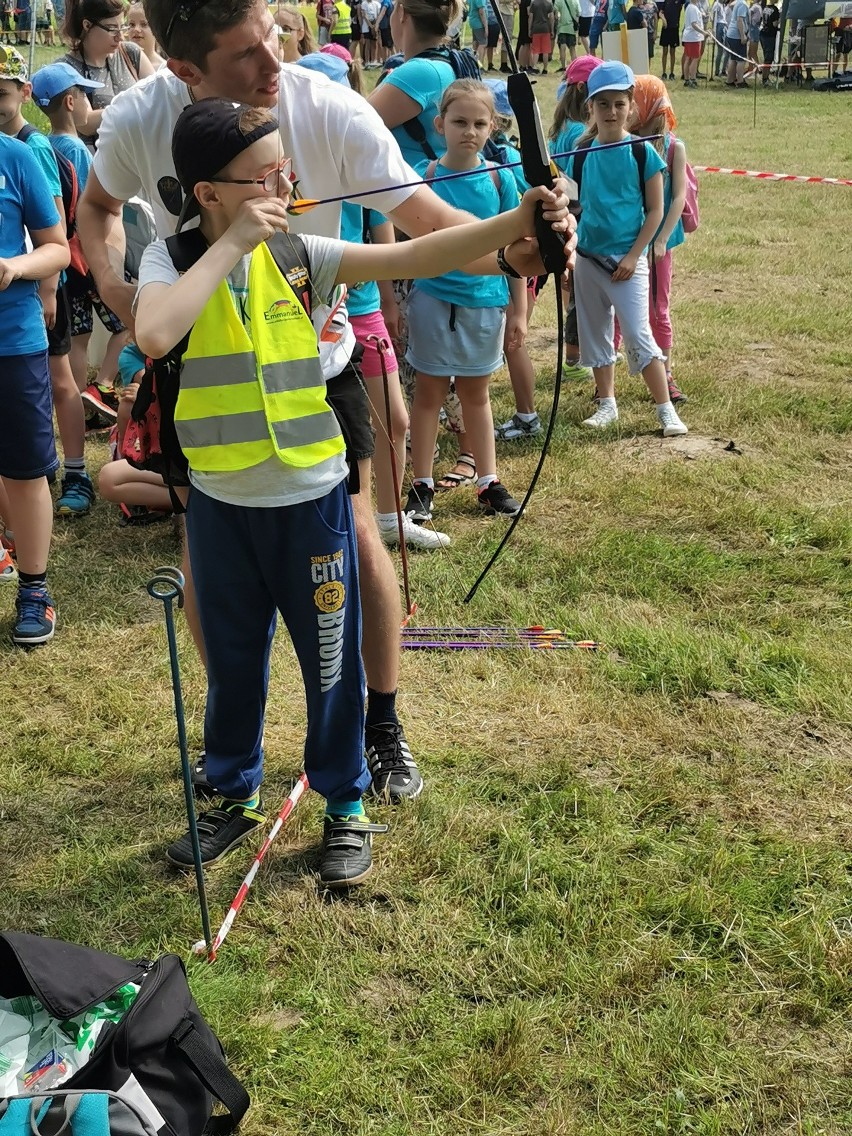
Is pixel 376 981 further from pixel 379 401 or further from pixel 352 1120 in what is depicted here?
pixel 379 401

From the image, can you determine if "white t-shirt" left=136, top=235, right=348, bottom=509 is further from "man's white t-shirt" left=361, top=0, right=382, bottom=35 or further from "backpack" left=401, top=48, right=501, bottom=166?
"man's white t-shirt" left=361, top=0, right=382, bottom=35

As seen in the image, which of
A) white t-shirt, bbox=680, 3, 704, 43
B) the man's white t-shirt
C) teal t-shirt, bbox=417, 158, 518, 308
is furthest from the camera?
the man's white t-shirt

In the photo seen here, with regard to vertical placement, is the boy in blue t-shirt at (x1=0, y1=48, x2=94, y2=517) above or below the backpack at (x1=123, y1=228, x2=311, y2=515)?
below

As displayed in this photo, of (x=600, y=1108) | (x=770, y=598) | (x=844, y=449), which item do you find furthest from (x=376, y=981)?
(x=844, y=449)

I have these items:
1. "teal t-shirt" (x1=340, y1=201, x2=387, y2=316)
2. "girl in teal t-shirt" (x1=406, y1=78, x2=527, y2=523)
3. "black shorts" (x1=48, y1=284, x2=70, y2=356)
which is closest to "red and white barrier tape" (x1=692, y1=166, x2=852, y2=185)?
"girl in teal t-shirt" (x1=406, y1=78, x2=527, y2=523)

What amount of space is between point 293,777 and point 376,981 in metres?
0.87

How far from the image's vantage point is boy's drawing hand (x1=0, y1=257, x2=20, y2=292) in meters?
3.80

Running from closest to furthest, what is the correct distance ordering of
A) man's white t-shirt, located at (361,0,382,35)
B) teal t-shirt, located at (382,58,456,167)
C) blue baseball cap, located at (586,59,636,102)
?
1. teal t-shirt, located at (382,58,456,167)
2. blue baseball cap, located at (586,59,636,102)
3. man's white t-shirt, located at (361,0,382,35)

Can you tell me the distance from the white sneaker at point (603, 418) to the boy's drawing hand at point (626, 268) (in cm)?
73

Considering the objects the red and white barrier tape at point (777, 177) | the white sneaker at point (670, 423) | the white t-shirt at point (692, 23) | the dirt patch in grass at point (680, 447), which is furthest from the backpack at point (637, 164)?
the white t-shirt at point (692, 23)

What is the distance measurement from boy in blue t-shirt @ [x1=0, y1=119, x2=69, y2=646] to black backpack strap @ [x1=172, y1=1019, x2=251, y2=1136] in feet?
7.87

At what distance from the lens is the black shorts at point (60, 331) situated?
5.27 metres

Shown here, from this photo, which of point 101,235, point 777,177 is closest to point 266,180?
point 101,235

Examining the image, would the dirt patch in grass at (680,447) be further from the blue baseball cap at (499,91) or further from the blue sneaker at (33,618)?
the blue sneaker at (33,618)
